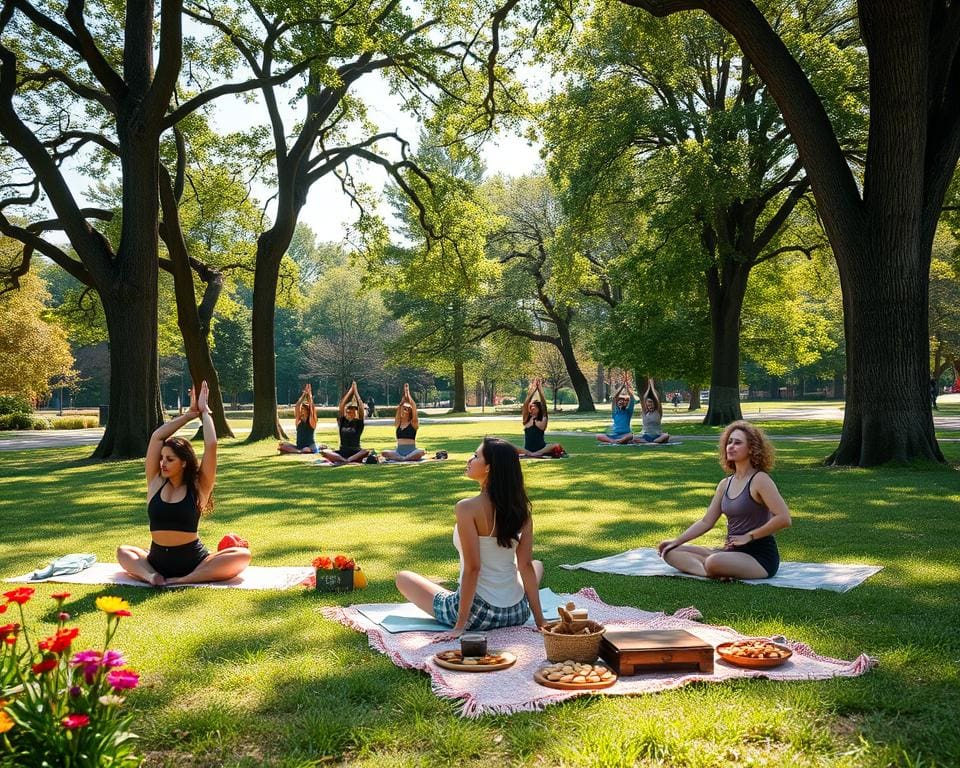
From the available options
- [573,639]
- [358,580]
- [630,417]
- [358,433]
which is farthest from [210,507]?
[630,417]

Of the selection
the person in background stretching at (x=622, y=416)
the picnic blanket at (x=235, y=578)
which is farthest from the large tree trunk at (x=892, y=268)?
the picnic blanket at (x=235, y=578)

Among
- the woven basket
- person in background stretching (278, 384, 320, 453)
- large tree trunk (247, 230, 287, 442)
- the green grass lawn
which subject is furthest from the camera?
large tree trunk (247, 230, 287, 442)

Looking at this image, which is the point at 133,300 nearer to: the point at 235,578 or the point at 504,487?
the point at 235,578

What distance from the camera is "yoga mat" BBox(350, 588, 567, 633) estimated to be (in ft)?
18.7

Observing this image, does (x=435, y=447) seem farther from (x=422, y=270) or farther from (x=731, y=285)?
(x=731, y=285)

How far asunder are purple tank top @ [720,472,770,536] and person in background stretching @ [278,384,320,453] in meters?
16.3

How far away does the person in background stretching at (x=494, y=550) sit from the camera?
5.38 metres

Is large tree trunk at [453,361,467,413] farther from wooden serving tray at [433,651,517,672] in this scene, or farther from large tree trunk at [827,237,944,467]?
wooden serving tray at [433,651,517,672]

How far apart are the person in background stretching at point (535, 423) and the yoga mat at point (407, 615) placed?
13887mm

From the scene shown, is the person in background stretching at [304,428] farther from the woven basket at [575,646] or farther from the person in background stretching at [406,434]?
the woven basket at [575,646]

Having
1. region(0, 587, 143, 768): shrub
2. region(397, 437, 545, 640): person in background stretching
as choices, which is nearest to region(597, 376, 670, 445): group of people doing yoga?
region(397, 437, 545, 640): person in background stretching

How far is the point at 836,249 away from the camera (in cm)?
1600

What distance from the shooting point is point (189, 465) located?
24.3 ft

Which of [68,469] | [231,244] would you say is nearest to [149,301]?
[68,469]
